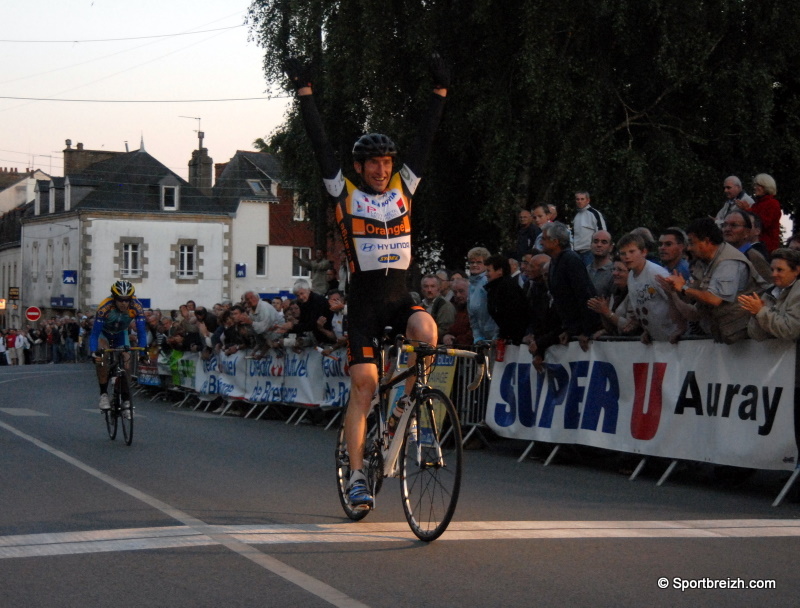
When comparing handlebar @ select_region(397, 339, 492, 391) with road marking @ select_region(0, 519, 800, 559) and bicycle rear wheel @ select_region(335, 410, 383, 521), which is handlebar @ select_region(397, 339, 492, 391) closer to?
bicycle rear wheel @ select_region(335, 410, 383, 521)

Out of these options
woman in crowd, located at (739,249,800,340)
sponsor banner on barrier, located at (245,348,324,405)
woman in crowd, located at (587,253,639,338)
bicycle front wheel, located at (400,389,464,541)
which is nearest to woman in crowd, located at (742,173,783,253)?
woman in crowd, located at (587,253,639,338)

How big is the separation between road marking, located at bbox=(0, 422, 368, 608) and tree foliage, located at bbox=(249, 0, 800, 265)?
49.7ft

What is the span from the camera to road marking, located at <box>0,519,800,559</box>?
723 centimetres

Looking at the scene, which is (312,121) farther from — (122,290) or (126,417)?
(122,290)

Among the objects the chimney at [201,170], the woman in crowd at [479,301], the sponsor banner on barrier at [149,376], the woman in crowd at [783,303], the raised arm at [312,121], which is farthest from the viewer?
the chimney at [201,170]

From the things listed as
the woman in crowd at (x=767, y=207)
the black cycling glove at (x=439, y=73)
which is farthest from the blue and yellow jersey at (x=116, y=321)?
the black cycling glove at (x=439, y=73)

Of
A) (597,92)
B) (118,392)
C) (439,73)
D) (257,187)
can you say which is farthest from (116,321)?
(257,187)

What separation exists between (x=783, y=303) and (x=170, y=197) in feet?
223

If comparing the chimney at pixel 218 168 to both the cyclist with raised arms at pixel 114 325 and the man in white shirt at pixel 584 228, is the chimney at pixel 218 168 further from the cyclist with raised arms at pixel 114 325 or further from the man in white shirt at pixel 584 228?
the man in white shirt at pixel 584 228

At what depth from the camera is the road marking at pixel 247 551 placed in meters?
5.84

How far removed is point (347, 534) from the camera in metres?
7.60

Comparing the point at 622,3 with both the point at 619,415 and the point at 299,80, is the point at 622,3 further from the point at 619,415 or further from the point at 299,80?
the point at 299,80

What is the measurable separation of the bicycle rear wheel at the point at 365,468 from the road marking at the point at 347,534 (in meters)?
0.15

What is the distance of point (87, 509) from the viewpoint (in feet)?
28.7
